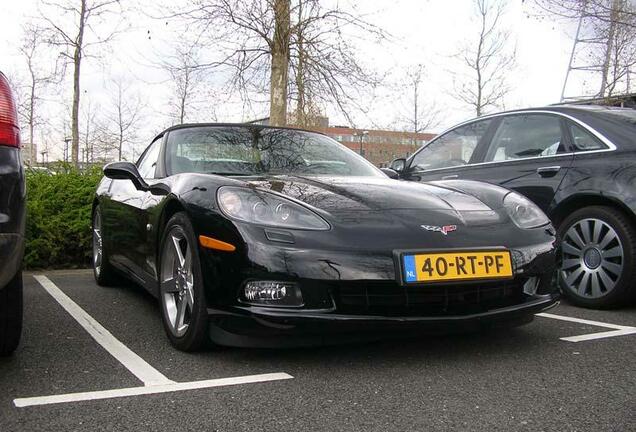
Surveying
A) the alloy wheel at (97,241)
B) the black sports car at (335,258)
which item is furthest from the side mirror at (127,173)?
the alloy wheel at (97,241)

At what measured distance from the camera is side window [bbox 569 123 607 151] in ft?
12.7

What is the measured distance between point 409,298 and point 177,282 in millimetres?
1205

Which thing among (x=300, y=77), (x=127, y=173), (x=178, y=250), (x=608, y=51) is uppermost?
(x=608, y=51)

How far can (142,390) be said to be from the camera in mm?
2232

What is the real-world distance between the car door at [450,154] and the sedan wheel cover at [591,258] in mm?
1190

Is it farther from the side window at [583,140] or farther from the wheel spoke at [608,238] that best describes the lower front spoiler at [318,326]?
the side window at [583,140]

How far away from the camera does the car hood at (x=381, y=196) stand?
2693 mm

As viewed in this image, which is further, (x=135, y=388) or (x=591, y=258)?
(x=591, y=258)

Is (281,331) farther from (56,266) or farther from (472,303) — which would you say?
(56,266)

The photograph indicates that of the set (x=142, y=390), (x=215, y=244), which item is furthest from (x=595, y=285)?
(x=142, y=390)

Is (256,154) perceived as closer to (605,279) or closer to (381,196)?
(381,196)

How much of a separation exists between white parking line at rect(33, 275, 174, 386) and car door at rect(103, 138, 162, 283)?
38 cm

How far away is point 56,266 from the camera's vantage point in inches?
227

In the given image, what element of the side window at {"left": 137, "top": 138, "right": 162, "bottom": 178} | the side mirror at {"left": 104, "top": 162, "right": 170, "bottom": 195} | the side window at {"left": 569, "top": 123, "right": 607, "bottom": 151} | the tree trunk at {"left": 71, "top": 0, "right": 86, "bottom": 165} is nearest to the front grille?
the side mirror at {"left": 104, "top": 162, "right": 170, "bottom": 195}
